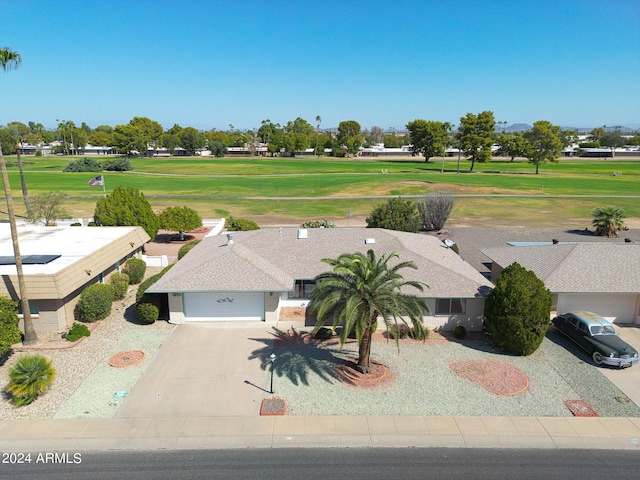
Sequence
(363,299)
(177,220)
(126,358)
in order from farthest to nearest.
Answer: (177,220) → (126,358) → (363,299)

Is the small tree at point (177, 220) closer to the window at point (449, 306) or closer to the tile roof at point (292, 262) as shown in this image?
the tile roof at point (292, 262)

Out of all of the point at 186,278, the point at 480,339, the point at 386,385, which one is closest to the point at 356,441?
the point at 386,385

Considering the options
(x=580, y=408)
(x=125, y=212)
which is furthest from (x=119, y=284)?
(x=580, y=408)

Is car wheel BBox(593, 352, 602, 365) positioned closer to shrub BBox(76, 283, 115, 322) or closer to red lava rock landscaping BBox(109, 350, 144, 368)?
red lava rock landscaping BBox(109, 350, 144, 368)

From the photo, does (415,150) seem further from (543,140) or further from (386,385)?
(386,385)

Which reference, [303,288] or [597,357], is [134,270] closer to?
[303,288]

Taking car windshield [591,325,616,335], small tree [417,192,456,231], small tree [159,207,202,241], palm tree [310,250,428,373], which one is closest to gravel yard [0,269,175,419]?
palm tree [310,250,428,373]
